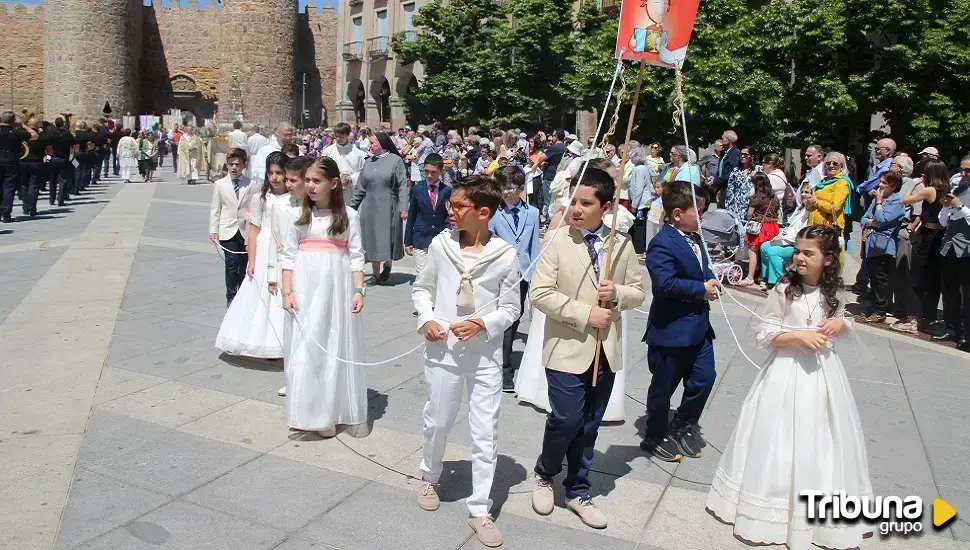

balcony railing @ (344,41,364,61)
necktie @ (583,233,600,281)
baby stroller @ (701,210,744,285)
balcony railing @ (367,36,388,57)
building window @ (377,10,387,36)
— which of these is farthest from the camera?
balcony railing @ (344,41,364,61)

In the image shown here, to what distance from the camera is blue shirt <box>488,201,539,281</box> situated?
6168mm

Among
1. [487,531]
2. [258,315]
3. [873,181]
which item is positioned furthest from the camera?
[873,181]

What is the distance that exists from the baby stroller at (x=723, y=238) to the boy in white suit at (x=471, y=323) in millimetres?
7468

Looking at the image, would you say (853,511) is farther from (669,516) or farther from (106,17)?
(106,17)

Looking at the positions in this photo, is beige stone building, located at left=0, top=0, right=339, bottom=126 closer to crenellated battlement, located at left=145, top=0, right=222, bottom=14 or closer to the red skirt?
crenellated battlement, located at left=145, top=0, right=222, bottom=14

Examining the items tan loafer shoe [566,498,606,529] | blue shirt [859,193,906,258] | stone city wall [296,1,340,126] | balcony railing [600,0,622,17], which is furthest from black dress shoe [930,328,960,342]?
stone city wall [296,1,340,126]

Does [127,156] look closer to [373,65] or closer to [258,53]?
[258,53]

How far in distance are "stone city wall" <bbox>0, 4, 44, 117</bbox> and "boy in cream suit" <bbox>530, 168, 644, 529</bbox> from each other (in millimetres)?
51048

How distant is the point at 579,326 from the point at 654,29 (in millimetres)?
1539

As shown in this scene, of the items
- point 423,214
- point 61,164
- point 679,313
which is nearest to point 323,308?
point 679,313

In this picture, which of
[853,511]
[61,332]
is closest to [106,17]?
[61,332]

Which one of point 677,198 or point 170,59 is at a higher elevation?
point 170,59

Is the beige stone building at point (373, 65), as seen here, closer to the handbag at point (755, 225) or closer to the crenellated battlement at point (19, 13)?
the crenellated battlement at point (19, 13)

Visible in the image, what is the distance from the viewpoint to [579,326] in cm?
387
